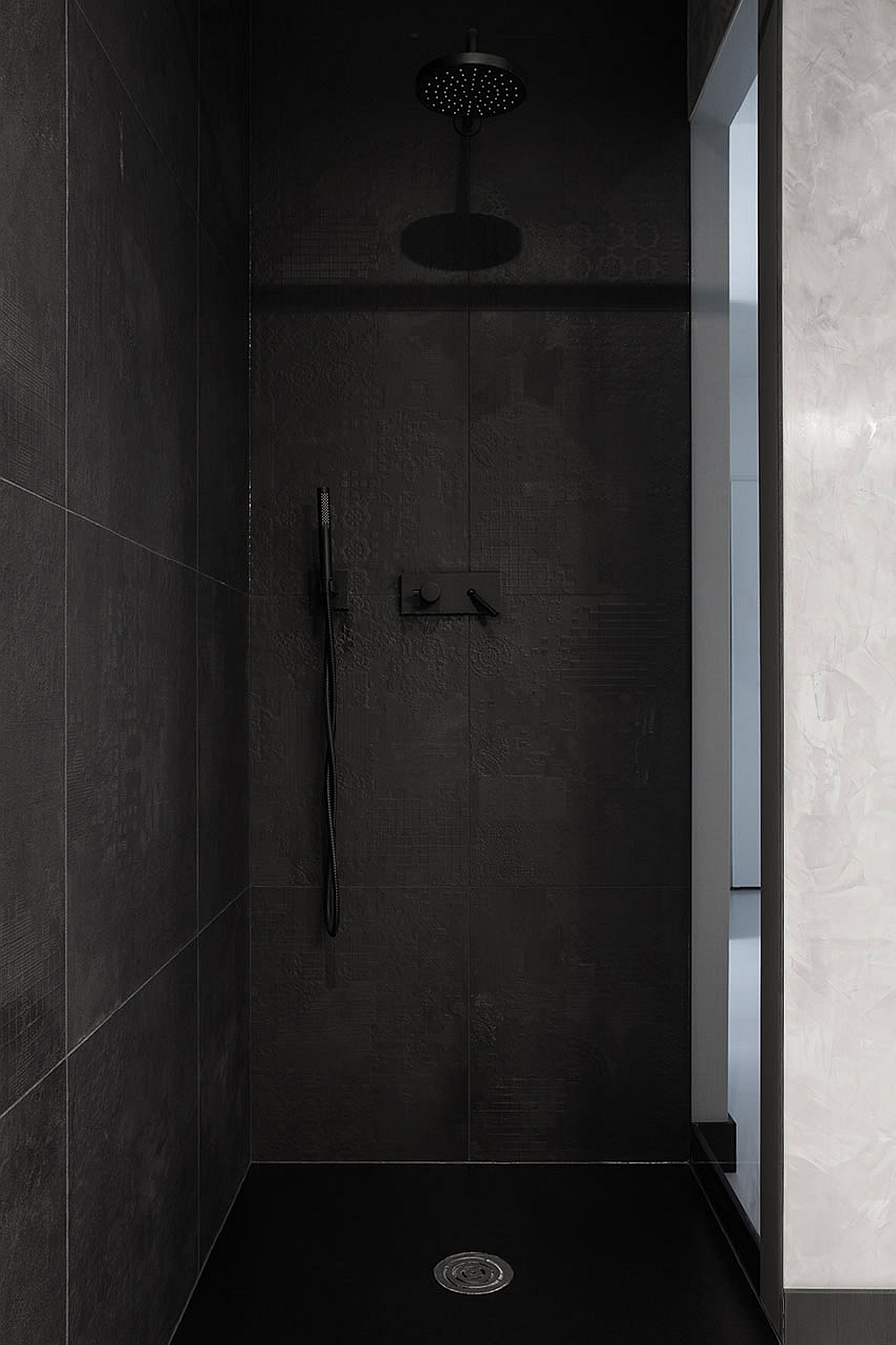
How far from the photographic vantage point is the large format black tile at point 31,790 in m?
1.12

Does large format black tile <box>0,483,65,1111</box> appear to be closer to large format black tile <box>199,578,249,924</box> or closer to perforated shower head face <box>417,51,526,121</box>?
large format black tile <box>199,578,249,924</box>

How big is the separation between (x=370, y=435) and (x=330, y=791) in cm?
74

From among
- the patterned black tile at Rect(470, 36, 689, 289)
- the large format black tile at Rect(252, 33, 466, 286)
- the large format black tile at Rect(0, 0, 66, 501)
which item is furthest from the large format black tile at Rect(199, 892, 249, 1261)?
the patterned black tile at Rect(470, 36, 689, 289)

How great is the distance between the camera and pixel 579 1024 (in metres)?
2.41

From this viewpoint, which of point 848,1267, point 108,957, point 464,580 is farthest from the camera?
point 464,580

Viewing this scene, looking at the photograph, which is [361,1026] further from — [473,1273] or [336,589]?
[336,589]

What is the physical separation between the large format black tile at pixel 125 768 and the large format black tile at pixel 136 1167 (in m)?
0.07

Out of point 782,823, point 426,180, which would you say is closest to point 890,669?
point 782,823

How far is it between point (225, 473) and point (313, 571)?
313mm

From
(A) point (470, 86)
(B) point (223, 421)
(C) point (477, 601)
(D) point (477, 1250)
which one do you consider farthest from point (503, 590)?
(D) point (477, 1250)

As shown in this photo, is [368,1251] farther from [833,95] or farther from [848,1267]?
[833,95]

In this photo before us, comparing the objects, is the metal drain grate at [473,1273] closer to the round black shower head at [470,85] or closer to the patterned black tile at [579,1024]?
the patterned black tile at [579,1024]

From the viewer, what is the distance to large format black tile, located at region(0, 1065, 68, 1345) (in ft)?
3.65

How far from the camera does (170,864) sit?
1756mm
